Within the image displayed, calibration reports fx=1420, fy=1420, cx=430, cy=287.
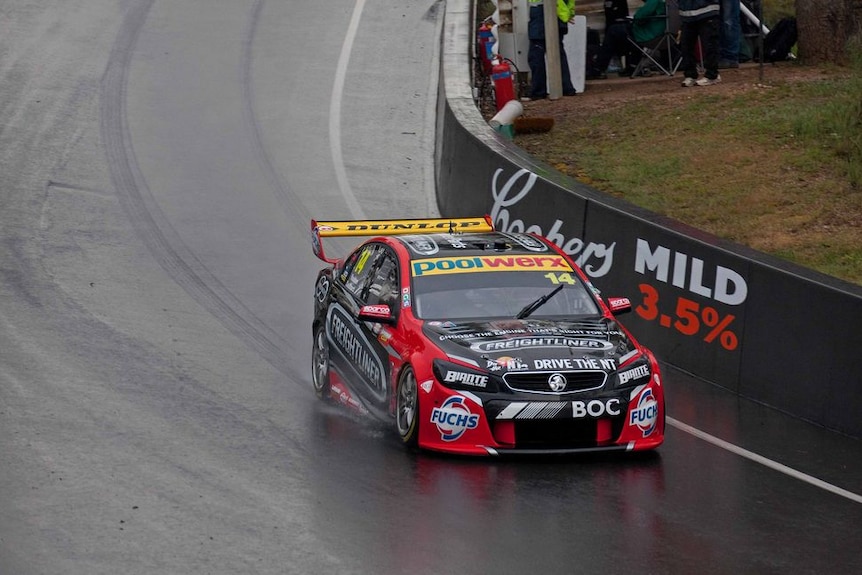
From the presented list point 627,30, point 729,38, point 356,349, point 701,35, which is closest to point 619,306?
point 356,349

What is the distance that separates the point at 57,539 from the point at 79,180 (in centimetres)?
1208

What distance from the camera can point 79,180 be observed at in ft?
63.6

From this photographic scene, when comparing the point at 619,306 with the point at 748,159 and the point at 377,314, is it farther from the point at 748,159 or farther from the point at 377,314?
the point at 748,159

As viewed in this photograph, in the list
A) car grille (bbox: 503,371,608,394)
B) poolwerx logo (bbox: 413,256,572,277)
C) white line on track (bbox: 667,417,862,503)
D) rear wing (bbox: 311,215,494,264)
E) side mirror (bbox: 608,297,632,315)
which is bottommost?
white line on track (bbox: 667,417,862,503)

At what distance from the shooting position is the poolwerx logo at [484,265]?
1138cm

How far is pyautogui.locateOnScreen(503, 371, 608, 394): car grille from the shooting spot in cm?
990

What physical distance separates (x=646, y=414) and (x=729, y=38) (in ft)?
49.7

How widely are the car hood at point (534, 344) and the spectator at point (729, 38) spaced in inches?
555

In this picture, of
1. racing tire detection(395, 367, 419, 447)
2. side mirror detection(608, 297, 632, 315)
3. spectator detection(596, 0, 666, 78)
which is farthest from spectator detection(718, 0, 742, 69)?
racing tire detection(395, 367, 419, 447)

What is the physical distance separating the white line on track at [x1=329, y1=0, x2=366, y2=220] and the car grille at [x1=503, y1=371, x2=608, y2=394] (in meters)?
8.84

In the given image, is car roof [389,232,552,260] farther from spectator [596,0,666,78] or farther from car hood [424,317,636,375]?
spectator [596,0,666,78]

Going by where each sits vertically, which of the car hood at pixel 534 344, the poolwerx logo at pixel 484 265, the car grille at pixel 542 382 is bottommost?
the car grille at pixel 542 382

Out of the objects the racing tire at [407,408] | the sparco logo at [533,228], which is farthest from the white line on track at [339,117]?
the racing tire at [407,408]

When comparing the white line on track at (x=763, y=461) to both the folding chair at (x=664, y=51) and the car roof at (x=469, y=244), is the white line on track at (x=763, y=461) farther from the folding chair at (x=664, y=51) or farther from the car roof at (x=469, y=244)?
the folding chair at (x=664, y=51)
